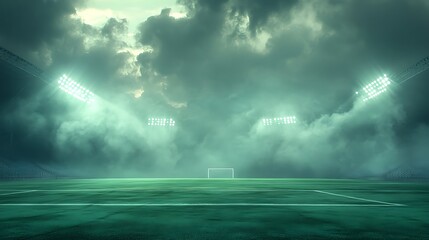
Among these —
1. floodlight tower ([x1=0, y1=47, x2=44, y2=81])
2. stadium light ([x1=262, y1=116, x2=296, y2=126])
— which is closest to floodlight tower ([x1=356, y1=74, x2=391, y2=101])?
stadium light ([x1=262, y1=116, x2=296, y2=126])

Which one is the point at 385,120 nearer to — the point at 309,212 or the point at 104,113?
the point at 104,113

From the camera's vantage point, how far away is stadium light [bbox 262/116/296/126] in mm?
51481

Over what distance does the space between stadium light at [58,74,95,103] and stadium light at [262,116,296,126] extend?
25.5m

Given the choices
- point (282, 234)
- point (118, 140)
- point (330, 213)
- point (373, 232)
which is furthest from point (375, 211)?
point (118, 140)

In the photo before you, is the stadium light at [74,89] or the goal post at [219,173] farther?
the goal post at [219,173]

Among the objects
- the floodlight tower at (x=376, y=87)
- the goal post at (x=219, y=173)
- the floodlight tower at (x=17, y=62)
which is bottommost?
the goal post at (x=219, y=173)

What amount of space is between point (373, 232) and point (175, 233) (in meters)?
2.53

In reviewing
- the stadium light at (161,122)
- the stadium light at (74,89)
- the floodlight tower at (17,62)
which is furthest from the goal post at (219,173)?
the floodlight tower at (17,62)

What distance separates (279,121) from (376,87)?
18825mm

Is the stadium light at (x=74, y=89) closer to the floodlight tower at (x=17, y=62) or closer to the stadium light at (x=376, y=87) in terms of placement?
the floodlight tower at (x=17, y=62)

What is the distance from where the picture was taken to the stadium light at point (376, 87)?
32.2 meters

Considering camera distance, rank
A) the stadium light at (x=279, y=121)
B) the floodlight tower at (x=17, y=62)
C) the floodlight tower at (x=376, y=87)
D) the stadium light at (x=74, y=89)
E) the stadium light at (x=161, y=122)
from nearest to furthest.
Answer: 1. the floodlight tower at (x=17, y=62)
2. the stadium light at (x=74, y=89)
3. the floodlight tower at (x=376, y=87)
4. the stadium light at (x=279, y=121)
5. the stadium light at (x=161, y=122)

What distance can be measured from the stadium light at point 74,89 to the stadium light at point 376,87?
A: 1050 inches

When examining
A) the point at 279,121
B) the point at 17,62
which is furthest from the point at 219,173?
the point at 17,62
